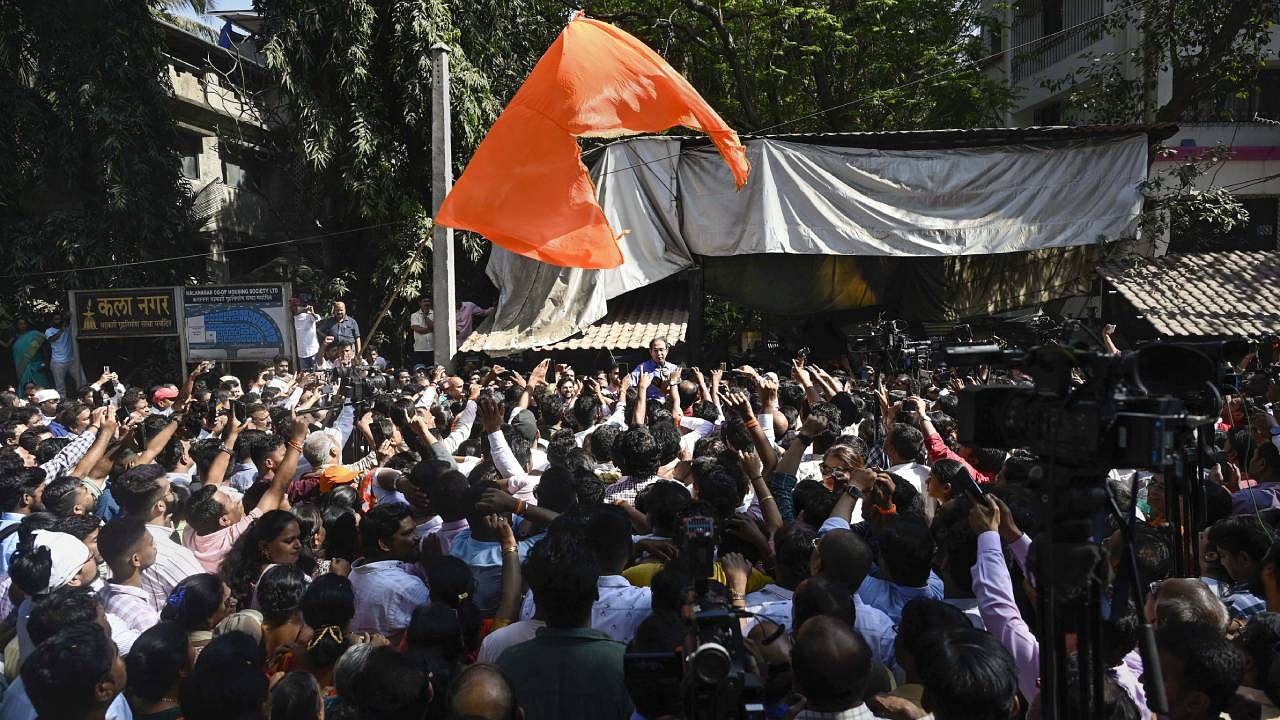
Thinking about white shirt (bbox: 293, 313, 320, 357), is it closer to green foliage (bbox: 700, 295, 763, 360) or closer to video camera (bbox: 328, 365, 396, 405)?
video camera (bbox: 328, 365, 396, 405)

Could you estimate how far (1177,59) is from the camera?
14.5 metres

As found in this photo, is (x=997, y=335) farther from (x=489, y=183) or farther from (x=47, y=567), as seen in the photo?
(x=47, y=567)

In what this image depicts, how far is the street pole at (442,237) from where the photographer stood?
38.4ft

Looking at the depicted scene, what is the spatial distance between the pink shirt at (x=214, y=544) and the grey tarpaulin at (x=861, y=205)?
27.7 ft

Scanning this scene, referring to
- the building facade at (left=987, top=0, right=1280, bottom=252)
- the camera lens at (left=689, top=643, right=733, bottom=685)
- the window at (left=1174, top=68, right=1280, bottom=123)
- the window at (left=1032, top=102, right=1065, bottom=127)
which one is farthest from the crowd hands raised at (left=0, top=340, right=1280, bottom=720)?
the window at (left=1032, top=102, right=1065, bottom=127)

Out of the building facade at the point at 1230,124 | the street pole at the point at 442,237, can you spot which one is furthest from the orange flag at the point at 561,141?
the building facade at the point at 1230,124

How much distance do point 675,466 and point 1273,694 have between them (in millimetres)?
3200

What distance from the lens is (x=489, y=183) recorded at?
6.58 meters

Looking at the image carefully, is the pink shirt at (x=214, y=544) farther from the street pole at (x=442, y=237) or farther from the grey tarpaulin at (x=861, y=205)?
the grey tarpaulin at (x=861, y=205)

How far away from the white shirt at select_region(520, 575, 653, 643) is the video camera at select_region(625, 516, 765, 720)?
917 mm

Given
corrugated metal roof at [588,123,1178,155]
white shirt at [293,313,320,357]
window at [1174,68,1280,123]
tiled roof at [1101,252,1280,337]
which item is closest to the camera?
tiled roof at [1101,252,1280,337]

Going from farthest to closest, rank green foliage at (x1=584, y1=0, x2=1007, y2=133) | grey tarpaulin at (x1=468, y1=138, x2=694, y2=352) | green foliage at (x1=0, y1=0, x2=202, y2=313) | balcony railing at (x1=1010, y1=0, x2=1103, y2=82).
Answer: balcony railing at (x1=1010, y1=0, x2=1103, y2=82), green foliage at (x1=584, y1=0, x2=1007, y2=133), green foliage at (x1=0, y1=0, x2=202, y2=313), grey tarpaulin at (x1=468, y1=138, x2=694, y2=352)

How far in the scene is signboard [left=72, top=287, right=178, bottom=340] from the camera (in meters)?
13.2

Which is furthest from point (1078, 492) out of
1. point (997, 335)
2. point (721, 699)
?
point (997, 335)
